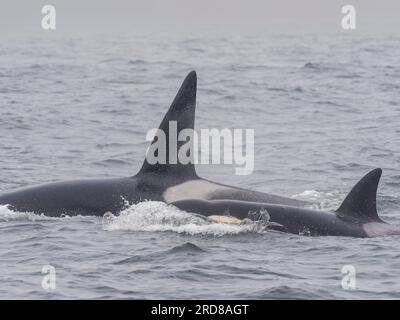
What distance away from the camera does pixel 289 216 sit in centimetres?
1689

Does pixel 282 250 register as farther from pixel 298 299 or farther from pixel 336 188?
pixel 336 188

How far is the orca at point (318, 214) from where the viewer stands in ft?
54.5

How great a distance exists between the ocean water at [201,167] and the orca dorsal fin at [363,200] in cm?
62

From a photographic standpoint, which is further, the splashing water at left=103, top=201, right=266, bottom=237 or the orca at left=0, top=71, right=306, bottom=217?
the orca at left=0, top=71, right=306, bottom=217

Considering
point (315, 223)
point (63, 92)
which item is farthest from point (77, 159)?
point (63, 92)

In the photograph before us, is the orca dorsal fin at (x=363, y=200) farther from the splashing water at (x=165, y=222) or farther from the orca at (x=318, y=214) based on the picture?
the splashing water at (x=165, y=222)

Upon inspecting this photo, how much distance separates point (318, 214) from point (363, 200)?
2.49 feet

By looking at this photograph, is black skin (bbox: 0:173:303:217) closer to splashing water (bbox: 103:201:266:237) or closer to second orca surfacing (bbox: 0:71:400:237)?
second orca surfacing (bbox: 0:71:400:237)

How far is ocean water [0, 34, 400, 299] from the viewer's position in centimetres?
1399
